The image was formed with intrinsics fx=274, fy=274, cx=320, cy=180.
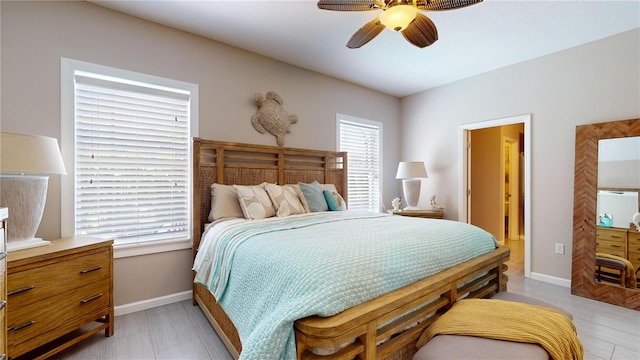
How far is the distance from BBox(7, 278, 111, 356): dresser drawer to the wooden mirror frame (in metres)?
4.38

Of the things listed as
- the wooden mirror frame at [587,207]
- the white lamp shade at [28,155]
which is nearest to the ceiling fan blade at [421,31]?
the wooden mirror frame at [587,207]

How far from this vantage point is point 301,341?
3.39ft

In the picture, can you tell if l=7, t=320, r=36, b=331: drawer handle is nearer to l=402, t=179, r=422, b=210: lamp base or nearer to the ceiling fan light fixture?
the ceiling fan light fixture

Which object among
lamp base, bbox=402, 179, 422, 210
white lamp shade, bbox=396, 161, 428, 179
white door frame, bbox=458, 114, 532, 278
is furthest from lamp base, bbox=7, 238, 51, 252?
white door frame, bbox=458, 114, 532, 278

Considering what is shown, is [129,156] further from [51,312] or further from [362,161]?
[362,161]

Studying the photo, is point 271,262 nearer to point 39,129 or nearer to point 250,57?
point 39,129

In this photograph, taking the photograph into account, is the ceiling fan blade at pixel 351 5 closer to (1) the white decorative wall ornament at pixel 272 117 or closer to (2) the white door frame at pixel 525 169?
(1) the white decorative wall ornament at pixel 272 117

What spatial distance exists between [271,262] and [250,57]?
2649 mm

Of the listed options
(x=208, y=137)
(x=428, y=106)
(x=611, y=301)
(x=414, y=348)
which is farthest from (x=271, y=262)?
(x=428, y=106)

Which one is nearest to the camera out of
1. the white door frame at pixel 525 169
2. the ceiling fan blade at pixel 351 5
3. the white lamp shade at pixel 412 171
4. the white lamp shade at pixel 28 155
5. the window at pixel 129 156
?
the white lamp shade at pixel 28 155

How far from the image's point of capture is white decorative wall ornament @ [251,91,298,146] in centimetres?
322

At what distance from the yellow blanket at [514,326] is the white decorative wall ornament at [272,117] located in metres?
2.59

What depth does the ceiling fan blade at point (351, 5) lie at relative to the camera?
5.67ft

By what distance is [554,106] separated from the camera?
318 centimetres
